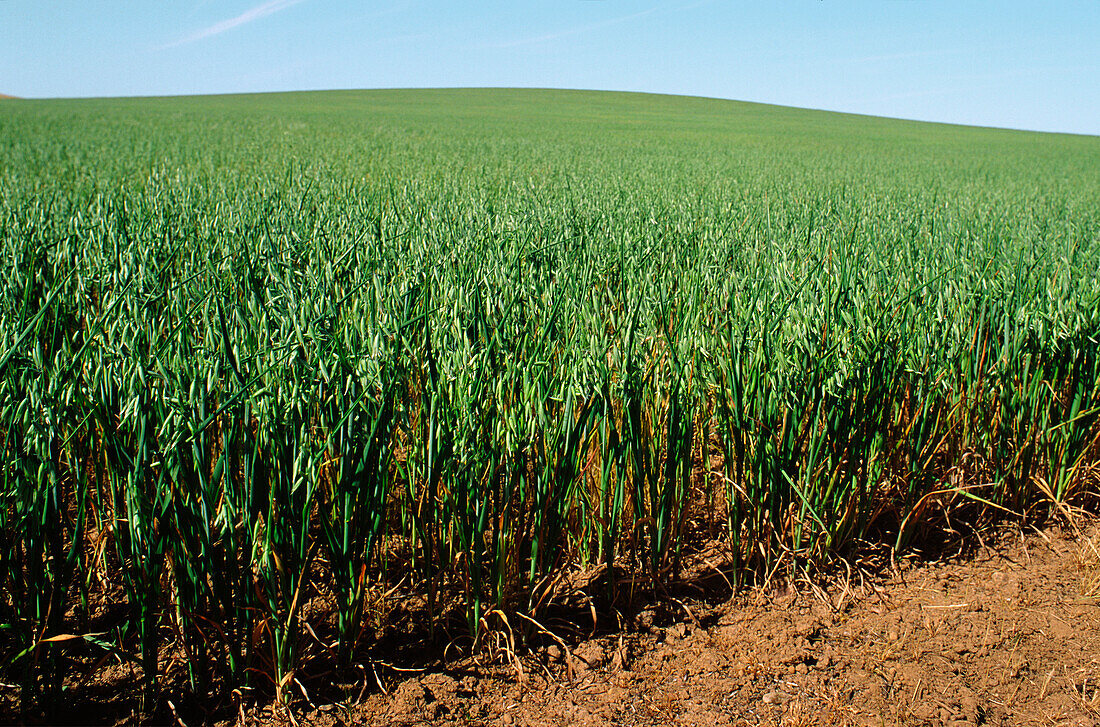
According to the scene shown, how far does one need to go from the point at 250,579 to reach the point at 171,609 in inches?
12.3

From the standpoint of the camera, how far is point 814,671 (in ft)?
5.24

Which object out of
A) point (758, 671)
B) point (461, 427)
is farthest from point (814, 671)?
point (461, 427)

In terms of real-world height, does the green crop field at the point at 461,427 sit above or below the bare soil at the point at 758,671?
above

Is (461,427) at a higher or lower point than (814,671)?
higher

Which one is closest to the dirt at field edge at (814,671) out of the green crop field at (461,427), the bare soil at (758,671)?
the bare soil at (758,671)

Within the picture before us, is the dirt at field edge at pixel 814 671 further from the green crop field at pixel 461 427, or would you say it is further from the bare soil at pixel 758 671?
the green crop field at pixel 461 427

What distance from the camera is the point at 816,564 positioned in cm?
194

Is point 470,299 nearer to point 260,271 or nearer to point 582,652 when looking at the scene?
point 582,652

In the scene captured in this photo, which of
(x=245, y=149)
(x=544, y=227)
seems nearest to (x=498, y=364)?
(x=544, y=227)

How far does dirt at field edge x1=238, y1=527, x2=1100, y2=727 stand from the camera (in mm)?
1465

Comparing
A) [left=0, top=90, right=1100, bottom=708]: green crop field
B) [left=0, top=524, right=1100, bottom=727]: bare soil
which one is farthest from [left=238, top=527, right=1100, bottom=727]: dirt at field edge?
[left=0, top=90, right=1100, bottom=708]: green crop field

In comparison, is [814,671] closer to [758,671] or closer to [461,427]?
[758,671]

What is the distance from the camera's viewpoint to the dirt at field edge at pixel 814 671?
1465 mm

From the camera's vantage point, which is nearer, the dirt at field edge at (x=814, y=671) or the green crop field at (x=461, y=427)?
the green crop field at (x=461, y=427)
